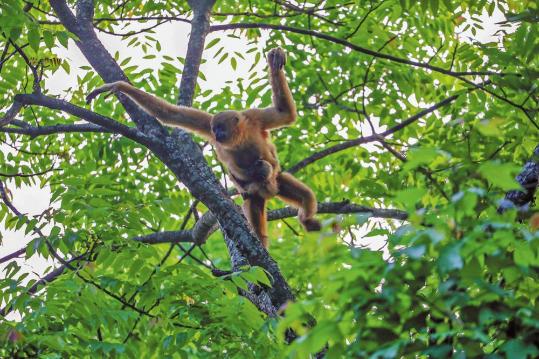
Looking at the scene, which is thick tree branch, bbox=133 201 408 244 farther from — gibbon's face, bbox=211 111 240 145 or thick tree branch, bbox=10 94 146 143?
thick tree branch, bbox=10 94 146 143

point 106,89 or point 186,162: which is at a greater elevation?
point 106,89

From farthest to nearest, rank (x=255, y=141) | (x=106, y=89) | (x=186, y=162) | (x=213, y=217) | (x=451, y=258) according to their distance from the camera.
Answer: (x=255, y=141)
(x=213, y=217)
(x=106, y=89)
(x=186, y=162)
(x=451, y=258)

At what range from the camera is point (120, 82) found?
6641 millimetres

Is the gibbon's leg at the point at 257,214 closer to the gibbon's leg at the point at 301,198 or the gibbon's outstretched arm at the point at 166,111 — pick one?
the gibbon's leg at the point at 301,198

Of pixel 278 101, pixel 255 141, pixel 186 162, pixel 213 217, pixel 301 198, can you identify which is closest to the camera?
pixel 186 162

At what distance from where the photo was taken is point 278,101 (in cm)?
776

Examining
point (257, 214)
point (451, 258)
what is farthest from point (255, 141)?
point (451, 258)

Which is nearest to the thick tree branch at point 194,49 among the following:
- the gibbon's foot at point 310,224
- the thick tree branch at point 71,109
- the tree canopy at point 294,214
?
the tree canopy at point 294,214

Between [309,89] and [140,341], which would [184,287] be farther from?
[309,89]

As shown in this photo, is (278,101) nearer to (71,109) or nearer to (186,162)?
(186,162)

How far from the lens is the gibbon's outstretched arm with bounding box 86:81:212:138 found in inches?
263

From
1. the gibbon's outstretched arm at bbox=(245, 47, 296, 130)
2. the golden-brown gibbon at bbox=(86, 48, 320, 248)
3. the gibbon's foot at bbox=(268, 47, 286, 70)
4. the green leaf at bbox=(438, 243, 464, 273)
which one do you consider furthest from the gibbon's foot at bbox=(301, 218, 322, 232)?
the green leaf at bbox=(438, 243, 464, 273)

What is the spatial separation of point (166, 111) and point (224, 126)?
3.15ft

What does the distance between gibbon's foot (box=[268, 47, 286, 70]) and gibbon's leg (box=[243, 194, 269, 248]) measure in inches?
57.1
